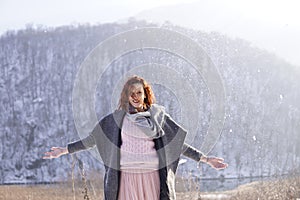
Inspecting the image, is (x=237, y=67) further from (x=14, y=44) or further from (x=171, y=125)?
(x=171, y=125)

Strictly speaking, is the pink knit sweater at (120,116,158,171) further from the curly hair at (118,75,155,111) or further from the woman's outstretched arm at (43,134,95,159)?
the woman's outstretched arm at (43,134,95,159)

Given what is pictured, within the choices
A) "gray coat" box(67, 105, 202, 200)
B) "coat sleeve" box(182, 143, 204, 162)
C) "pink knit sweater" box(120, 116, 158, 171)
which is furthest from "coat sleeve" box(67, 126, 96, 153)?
"coat sleeve" box(182, 143, 204, 162)

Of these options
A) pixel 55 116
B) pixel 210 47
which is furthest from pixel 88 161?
pixel 210 47

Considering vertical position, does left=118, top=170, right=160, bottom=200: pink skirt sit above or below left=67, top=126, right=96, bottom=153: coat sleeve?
below

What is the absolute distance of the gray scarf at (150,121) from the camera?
285cm

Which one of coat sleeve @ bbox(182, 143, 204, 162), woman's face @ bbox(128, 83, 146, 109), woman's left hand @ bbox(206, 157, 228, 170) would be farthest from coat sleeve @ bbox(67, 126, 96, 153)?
woman's left hand @ bbox(206, 157, 228, 170)

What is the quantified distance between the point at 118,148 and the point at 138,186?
0.26m

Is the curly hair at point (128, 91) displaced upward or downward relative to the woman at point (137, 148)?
upward

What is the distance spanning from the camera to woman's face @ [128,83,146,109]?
2.88m

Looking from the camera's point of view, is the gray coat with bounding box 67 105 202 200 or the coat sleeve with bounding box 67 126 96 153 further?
the coat sleeve with bounding box 67 126 96 153

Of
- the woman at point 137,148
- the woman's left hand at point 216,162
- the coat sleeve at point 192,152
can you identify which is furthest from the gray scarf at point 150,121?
the woman's left hand at point 216,162

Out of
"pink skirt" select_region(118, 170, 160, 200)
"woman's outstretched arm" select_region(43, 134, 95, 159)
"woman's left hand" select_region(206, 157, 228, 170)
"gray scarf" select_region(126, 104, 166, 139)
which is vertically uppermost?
"gray scarf" select_region(126, 104, 166, 139)

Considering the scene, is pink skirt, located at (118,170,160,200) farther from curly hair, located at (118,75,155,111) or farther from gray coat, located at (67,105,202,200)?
curly hair, located at (118,75,155,111)

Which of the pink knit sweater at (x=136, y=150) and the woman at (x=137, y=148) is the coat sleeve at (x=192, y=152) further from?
the pink knit sweater at (x=136, y=150)
